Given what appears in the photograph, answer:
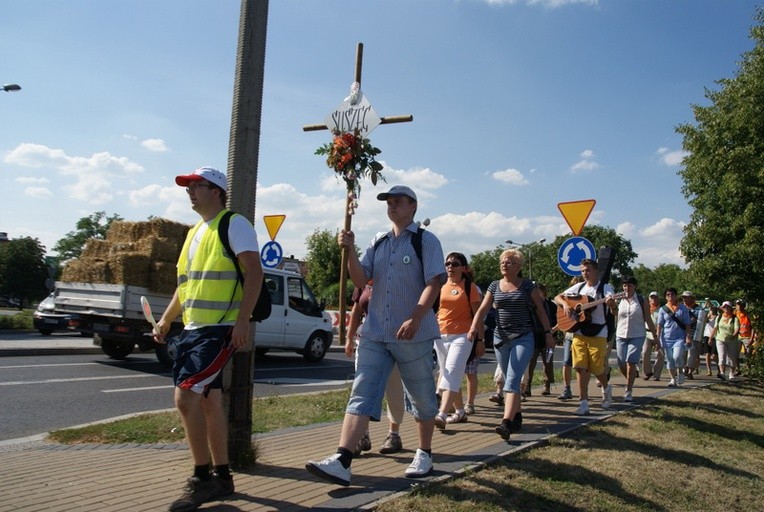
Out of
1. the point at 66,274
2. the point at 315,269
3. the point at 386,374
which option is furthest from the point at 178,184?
the point at 315,269

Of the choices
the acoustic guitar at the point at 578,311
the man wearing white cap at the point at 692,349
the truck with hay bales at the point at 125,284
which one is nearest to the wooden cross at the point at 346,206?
the acoustic guitar at the point at 578,311

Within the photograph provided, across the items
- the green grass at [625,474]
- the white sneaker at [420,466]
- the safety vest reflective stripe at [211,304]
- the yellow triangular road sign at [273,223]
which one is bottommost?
the green grass at [625,474]

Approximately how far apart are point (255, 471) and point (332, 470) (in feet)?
2.66

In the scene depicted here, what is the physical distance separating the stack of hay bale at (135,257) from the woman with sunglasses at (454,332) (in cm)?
742

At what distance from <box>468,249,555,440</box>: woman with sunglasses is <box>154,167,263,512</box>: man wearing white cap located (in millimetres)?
3069

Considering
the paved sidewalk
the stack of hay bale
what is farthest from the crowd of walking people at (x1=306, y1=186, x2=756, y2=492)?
the stack of hay bale

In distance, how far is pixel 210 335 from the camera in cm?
382

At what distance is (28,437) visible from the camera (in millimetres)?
6496

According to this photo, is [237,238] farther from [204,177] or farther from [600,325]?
[600,325]

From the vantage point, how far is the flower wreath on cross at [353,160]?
494 cm

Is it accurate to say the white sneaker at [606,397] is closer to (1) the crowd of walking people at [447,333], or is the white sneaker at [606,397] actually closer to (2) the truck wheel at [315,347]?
(1) the crowd of walking people at [447,333]

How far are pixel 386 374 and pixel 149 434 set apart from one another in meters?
2.83

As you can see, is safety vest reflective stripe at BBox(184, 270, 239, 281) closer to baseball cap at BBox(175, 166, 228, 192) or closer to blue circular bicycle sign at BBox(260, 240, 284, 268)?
baseball cap at BBox(175, 166, 228, 192)

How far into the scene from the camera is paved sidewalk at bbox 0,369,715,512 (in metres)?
3.87
